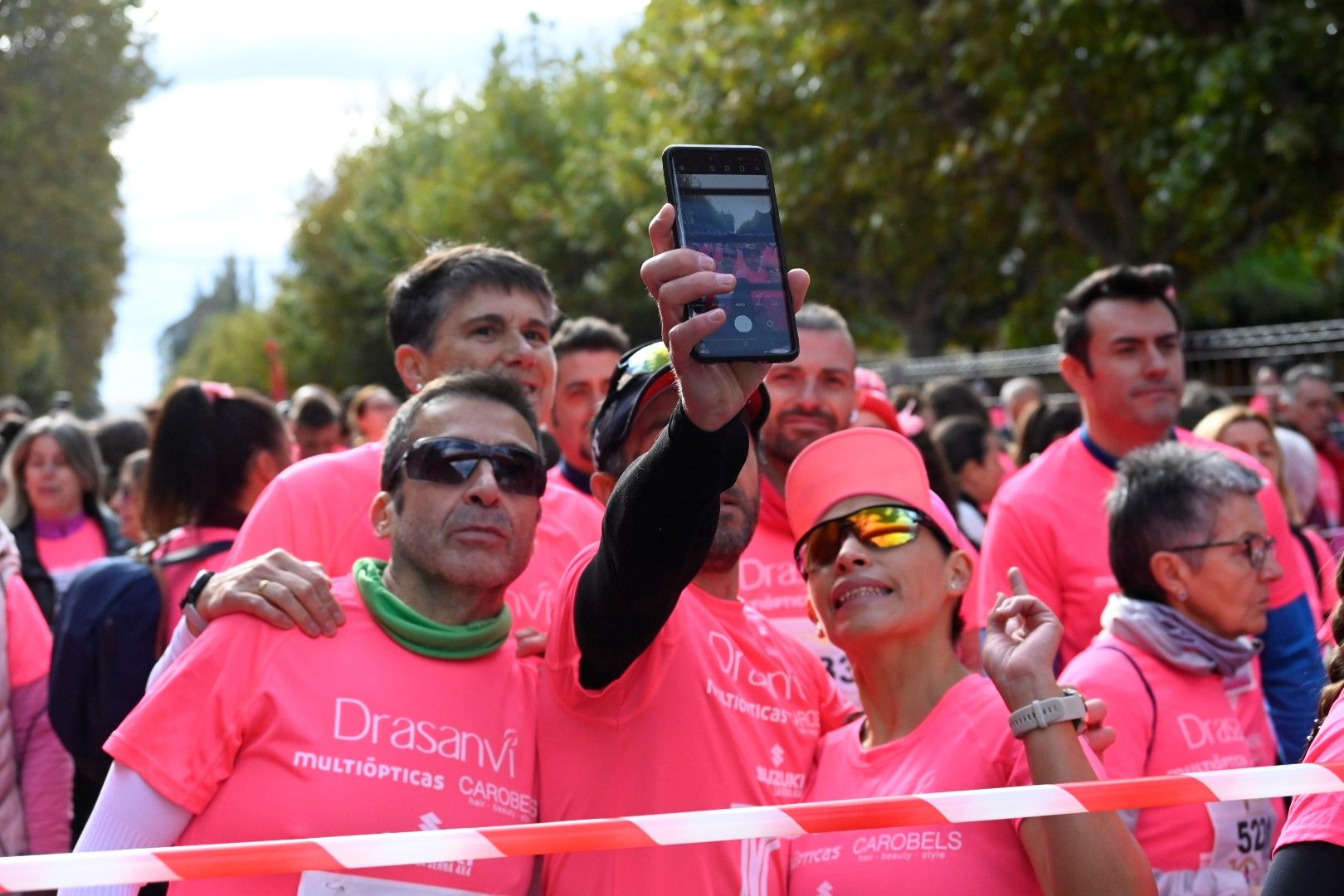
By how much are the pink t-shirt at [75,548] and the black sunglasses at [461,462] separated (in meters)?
4.44

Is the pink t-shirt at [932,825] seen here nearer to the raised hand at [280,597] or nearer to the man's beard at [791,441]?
the raised hand at [280,597]

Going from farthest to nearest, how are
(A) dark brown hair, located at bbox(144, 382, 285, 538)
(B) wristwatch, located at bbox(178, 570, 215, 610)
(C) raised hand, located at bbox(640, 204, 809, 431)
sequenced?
(A) dark brown hair, located at bbox(144, 382, 285, 538) → (B) wristwatch, located at bbox(178, 570, 215, 610) → (C) raised hand, located at bbox(640, 204, 809, 431)

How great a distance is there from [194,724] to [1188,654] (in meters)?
2.15

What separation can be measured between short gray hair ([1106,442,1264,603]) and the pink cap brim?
2.67 ft

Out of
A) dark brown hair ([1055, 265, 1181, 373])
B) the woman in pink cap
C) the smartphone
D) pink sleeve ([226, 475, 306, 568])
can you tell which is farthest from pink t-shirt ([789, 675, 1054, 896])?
dark brown hair ([1055, 265, 1181, 373])

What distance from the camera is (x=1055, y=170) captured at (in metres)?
17.6

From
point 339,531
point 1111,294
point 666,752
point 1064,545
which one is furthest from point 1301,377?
point 666,752

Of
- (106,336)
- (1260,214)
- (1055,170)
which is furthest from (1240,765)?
(106,336)

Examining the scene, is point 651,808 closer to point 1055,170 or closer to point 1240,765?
point 1240,765

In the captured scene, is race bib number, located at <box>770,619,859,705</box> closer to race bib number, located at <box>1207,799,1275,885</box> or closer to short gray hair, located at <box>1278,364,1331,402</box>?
race bib number, located at <box>1207,799,1275,885</box>

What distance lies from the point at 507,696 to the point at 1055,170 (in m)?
16.0

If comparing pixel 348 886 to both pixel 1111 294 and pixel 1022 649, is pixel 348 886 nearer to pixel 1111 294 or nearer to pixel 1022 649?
pixel 1022 649

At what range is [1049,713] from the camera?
2.51 m

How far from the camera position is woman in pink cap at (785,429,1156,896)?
250 cm
